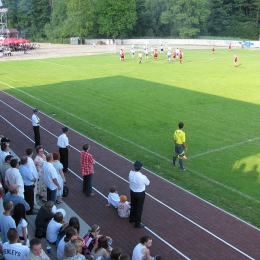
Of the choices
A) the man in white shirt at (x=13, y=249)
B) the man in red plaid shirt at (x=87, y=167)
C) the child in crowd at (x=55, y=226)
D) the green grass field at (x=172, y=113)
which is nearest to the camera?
the man in white shirt at (x=13, y=249)

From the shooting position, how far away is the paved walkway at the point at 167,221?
26.3 ft

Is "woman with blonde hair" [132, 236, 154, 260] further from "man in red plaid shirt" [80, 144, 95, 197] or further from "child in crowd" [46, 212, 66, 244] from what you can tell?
"man in red plaid shirt" [80, 144, 95, 197]

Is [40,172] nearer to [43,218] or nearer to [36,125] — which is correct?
[43,218]

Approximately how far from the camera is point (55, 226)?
7.58 meters

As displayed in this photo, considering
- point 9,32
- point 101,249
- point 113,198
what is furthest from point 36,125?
point 9,32

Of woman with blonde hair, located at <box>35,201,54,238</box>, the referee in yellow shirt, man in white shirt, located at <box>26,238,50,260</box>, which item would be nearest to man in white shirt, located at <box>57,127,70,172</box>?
the referee in yellow shirt

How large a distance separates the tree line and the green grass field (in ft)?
153

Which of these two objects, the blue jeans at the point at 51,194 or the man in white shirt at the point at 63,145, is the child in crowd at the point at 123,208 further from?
the man in white shirt at the point at 63,145

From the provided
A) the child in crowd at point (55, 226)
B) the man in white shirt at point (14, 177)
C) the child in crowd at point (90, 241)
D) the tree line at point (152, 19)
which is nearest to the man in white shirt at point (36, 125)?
the man in white shirt at point (14, 177)

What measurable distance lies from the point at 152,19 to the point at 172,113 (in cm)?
7208

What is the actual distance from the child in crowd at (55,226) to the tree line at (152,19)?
248ft

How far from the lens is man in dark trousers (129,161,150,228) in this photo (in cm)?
849

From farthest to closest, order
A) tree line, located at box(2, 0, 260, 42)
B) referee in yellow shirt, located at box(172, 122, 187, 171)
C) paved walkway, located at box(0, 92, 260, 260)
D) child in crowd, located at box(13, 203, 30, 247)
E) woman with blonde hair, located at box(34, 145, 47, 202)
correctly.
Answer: tree line, located at box(2, 0, 260, 42) < referee in yellow shirt, located at box(172, 122, 187, 171) < woman with blonde hair, located at box(34, 145, 47, 202) < paved walkway, located at box(0, 92, 260, 260) < child in crowd, located at box(13, 203, 30, 247)

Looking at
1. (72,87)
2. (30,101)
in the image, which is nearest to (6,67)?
(72,87)
